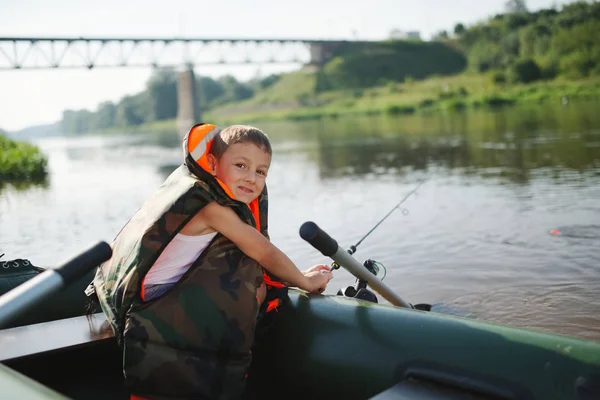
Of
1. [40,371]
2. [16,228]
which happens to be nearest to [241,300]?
[40,371]

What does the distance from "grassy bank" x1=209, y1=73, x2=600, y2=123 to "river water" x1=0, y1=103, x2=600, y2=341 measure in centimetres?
3217

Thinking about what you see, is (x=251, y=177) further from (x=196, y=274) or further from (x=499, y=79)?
(x=499, y=79)

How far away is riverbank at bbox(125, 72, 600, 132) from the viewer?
50.1m

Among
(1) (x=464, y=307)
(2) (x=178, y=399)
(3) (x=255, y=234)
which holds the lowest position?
(1) (x=464, y=307)

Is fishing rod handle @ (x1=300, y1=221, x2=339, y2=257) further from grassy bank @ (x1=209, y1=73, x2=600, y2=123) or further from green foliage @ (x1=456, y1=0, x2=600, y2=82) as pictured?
green foliage @ (x1=456, y1=0, x2=600, y2=82)

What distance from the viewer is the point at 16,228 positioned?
10320 mm

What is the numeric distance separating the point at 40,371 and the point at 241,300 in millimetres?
920

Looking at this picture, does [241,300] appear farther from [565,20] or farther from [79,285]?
[565,20]

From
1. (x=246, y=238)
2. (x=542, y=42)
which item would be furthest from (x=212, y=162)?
(x=542, y=42)

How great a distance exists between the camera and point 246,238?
2.58m

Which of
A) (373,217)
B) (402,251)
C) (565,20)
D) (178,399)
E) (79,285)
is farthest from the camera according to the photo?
(565,20)

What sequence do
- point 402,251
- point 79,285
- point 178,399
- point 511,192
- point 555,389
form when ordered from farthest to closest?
1. point 511,192
2. point 402,251
3. point 79,285
4. point 178,399
5. point 555,389

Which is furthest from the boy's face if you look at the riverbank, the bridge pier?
the bridge pier

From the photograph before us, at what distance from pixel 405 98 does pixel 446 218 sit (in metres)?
54.7
